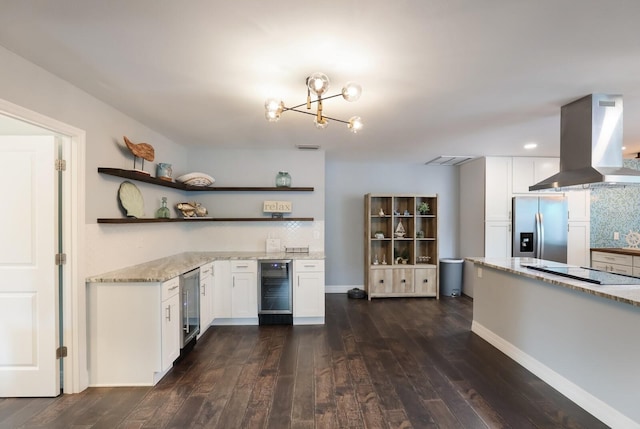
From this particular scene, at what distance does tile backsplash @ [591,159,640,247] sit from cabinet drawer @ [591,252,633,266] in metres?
0.36

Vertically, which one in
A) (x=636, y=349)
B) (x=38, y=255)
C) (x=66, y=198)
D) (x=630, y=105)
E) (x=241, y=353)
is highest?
(x=630, y=105)

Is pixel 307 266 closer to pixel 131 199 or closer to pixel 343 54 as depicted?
pixel 131 199

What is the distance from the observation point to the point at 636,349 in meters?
1.88

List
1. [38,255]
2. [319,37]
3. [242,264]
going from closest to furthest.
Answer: [319,37], [38,255], [242,264]

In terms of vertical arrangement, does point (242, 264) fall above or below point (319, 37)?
below

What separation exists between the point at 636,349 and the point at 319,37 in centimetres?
271

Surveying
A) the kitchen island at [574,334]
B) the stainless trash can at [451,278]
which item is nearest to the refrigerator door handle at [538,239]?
the stainless trash can at [451,278]

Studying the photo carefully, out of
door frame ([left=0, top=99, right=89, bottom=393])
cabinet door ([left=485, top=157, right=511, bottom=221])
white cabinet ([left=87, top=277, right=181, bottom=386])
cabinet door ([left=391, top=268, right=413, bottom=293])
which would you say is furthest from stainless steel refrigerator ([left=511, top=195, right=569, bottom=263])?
door frame ([left=0, top=99, right=89, bottom=393])

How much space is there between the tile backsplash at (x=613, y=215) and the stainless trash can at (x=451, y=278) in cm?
205

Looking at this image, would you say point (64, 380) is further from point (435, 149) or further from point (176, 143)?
point (435, 149)

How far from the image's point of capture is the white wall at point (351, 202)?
5.53 meters

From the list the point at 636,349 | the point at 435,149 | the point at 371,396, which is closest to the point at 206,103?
the point at 371,396

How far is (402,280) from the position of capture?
5141 millimetres

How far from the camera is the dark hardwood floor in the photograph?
2.07 m
